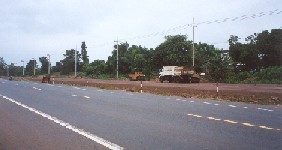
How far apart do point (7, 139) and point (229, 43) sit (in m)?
82.0

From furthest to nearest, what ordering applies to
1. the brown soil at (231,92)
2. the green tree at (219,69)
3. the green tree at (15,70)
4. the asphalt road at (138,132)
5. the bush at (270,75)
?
the green tree at (15,70)
the green tree at (219,69)
the bush at (270,75)
the brown soil at (231,92)
the asphalt road at (138,132)

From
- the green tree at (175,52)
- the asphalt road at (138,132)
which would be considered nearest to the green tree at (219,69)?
the green tree at (175,52)

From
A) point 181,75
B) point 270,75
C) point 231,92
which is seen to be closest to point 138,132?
point 231,92

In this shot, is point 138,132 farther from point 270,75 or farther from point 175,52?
point 175,52

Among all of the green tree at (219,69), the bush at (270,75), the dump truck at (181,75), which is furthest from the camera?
the dump truck at (181,75)

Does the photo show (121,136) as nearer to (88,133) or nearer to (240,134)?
(88,133)

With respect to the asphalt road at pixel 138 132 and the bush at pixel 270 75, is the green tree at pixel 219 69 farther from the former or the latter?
the asphalt road at pixel 138 132

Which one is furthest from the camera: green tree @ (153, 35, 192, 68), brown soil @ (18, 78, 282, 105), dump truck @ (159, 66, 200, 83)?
green tree @ (153, 35, 192, 68)

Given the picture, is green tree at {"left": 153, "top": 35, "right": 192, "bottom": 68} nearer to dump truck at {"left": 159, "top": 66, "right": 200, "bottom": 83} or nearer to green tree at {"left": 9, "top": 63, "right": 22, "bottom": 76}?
dump truck at {"left": 159, "top": 66, "right": 200, "bottom": 83}

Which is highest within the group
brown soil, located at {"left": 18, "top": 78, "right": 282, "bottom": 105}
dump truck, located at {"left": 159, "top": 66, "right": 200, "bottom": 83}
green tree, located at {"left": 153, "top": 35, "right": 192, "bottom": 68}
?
green tree, located at {"left": 153, "top": 35, "right": 192, "bottom": 68}

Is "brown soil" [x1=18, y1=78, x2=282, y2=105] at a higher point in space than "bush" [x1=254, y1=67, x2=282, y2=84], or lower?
lower

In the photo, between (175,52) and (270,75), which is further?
(175,52)

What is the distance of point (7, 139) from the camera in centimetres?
833

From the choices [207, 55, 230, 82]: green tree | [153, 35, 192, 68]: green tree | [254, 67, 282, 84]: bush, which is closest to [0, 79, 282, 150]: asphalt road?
[207, 55, 230, 82]: green tree
